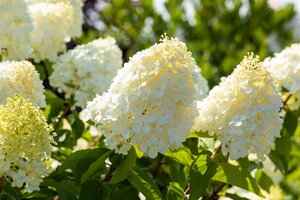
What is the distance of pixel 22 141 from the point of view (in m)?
2.00

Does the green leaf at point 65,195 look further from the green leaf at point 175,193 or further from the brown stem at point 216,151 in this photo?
the brown stem at point 216,151

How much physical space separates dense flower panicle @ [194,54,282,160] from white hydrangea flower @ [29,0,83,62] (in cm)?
123

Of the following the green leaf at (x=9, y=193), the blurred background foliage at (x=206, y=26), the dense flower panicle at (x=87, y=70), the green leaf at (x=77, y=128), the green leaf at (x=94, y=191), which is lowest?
the green leaf at (x=9, y=193)

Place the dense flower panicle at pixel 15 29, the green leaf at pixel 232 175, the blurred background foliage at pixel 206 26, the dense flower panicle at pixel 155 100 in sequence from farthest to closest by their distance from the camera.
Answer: the blurred background foliage at pixel 206 26, the dense flower panicle at pixel 15 29, the green leaf at pixel 232 175, the dense flower panicle at pixel 155 100

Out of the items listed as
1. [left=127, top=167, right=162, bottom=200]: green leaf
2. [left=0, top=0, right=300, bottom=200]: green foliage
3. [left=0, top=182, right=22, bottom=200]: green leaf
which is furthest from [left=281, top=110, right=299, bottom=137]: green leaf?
[left=0, top=182, right=22, bottom=200]: green leaf

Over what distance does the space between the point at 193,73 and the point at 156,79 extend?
142 mm

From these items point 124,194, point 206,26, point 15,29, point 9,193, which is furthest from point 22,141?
point 206,26

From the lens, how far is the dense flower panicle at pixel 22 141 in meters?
1.99

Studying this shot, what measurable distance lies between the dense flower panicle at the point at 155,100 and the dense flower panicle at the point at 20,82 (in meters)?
0.33

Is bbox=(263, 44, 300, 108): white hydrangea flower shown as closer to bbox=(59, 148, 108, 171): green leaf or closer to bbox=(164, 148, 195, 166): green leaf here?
bbox=(164, 148, 195, 166): green leaf

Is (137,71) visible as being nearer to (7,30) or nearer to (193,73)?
(193,73)

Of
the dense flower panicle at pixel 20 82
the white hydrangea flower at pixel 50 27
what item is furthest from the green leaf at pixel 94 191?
the white hydrangea flower at pixel 50 27

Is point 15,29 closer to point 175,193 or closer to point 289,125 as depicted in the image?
point 175,193

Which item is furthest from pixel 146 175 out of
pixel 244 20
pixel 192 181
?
pixel 244 20
